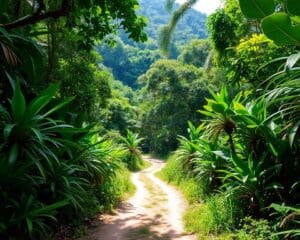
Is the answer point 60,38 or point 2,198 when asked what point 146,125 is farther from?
point 2,198

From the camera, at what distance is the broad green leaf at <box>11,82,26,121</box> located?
4.34 meters

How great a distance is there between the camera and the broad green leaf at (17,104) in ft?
14.3

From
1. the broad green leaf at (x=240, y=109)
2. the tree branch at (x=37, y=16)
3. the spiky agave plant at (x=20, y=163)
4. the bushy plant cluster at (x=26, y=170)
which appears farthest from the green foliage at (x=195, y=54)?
the spiky agave plant at (x=20, y=163)

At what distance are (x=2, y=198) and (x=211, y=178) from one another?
4.66 m

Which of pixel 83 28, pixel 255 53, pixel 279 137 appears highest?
pixel 83 28

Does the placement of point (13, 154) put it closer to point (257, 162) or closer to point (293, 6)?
point (293, 6)

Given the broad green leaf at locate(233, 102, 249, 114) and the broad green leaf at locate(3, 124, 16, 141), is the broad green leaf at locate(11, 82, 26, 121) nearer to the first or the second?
the broad green leaf at locate(3, 124, 16, 141)

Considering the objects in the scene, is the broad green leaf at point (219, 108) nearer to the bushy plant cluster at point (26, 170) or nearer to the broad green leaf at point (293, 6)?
the bushy plant cluster at point (26, 170)

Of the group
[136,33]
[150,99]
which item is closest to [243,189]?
[136,33]

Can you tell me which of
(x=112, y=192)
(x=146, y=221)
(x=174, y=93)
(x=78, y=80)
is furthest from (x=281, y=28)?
(x=174, y=93)

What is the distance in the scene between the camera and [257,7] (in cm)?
327

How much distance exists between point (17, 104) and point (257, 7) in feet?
9.02

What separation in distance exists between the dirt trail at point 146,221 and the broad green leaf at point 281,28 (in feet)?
11.1

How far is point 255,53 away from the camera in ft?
22.2
